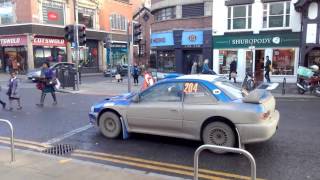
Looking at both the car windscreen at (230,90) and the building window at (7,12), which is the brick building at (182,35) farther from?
the car windscreen at (230,90)

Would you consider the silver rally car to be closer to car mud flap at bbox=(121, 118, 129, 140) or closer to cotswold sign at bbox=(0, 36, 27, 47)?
car mud flap at bbox=(121, 118, 129, 140)

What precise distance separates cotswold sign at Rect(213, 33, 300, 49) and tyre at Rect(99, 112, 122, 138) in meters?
18.6

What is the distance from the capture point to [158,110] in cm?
693

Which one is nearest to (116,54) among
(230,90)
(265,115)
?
(230,90)

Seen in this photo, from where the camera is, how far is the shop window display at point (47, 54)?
34.9m

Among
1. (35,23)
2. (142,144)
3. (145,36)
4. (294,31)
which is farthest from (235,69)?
(145,36)

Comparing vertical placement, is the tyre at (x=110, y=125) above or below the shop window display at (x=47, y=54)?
below

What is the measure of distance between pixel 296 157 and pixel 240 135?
1.09 metres

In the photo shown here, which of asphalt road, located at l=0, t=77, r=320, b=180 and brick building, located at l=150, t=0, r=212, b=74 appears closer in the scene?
asphalt road, located at l=0, t=77, r=320, b=180

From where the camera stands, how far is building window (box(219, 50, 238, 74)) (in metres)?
25.1

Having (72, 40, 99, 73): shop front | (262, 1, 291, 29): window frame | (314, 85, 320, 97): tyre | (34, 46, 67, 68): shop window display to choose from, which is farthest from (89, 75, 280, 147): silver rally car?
(72, 40, 99, 73): shop front

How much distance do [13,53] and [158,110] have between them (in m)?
33.0

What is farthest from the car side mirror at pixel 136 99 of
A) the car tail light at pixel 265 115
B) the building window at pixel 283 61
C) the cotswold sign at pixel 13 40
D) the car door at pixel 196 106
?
the cotswold sign at pixel 13 40

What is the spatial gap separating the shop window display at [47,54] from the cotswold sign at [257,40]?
57.6ft
